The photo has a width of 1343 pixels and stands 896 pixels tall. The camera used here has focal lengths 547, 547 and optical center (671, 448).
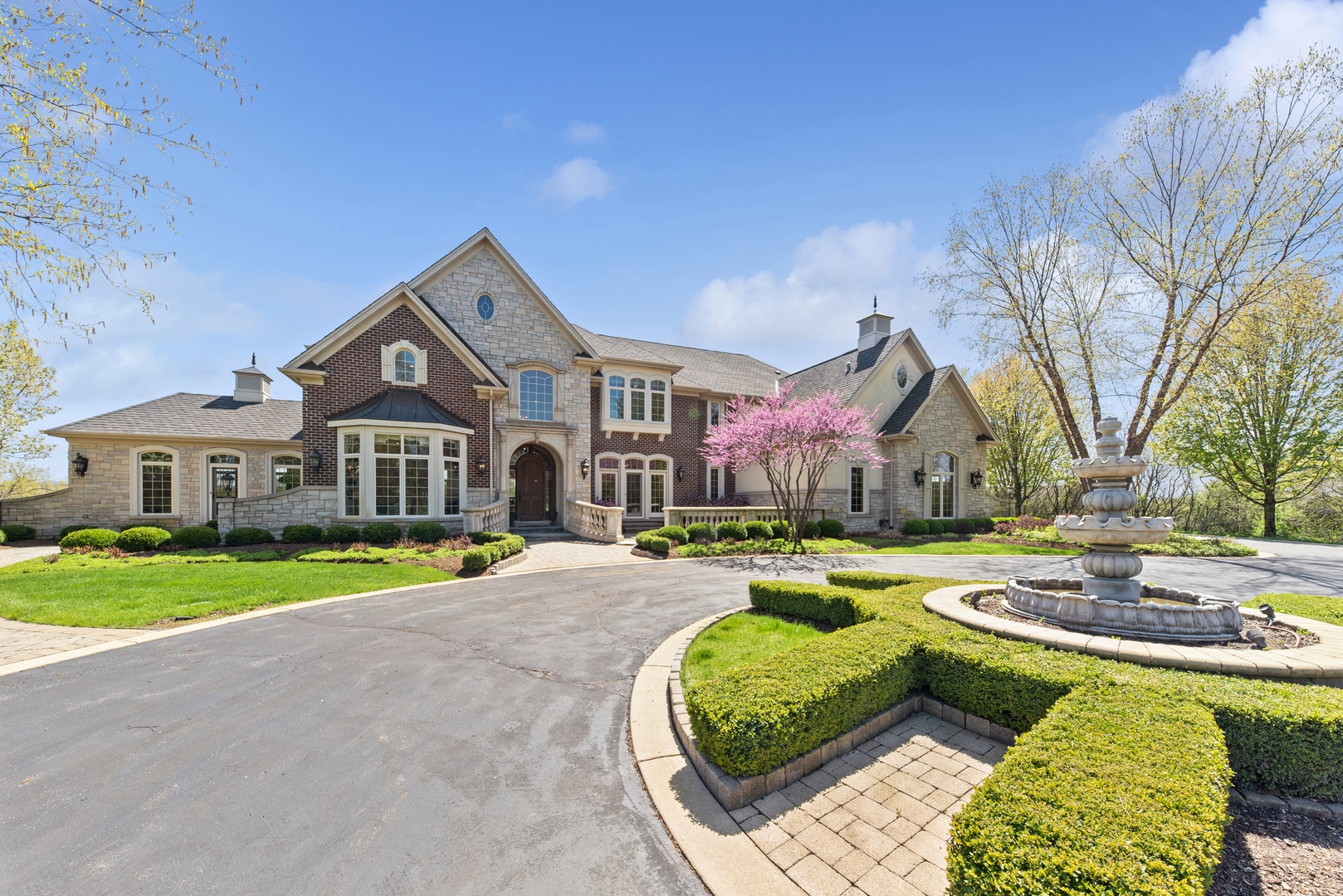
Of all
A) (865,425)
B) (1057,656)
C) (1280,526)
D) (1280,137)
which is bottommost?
(1280,526)

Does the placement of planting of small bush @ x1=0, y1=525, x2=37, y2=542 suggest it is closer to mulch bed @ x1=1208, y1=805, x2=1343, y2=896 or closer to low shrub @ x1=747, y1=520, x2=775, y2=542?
low shrub @ x1=747, y1=520, x2=775, y2=542

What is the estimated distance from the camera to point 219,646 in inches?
267

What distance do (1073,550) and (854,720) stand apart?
18.1 m

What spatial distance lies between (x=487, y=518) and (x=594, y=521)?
344cm

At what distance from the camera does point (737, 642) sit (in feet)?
21.2

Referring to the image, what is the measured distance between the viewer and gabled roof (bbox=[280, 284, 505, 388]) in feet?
53.9

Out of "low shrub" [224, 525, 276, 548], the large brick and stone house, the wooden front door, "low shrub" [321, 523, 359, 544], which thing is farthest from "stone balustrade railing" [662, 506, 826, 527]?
"low shrub" [224, 525, 276, 548]

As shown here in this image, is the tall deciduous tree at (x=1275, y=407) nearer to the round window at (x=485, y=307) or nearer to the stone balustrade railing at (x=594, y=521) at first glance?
the stone balustrade railing at (x=594, y=521)

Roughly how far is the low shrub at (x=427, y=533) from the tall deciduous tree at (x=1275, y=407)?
26.6m

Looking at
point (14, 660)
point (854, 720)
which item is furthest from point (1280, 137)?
point (14, 660)

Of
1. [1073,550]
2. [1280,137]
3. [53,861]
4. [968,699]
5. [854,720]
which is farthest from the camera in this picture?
[1073,550]

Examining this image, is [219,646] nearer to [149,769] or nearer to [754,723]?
[149,769]

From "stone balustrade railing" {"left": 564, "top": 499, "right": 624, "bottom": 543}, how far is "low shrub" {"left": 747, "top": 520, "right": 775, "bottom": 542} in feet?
14.0

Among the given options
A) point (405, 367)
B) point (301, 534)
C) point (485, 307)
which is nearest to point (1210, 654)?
point (301, 534)
